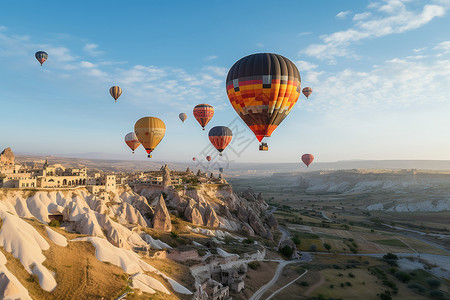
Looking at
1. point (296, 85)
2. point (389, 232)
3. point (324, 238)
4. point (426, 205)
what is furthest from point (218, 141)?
point (426, 205)

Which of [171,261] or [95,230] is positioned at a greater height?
[95,230]

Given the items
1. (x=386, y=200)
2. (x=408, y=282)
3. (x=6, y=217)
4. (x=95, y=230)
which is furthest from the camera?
(x=386, y=200)

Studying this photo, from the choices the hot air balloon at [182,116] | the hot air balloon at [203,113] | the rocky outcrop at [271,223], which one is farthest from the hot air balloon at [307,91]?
the rocky outcrop at [271,223]

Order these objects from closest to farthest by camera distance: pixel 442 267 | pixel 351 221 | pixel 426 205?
pixel 442 267 < pixel 351 221 < pixel 426 205

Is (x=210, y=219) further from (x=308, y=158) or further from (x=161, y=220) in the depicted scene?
(x=308, y=158)

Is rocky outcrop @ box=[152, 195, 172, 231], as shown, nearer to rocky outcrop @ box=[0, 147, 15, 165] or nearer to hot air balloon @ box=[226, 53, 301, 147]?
hot air balloon @ box=[226, 53, 301, 147]

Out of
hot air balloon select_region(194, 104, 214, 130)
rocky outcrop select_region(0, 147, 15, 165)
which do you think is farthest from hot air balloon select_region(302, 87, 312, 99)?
rocky outcrop select_region(0, 147, 15, 165)

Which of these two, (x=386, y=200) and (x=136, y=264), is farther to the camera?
(x=386, y=200)

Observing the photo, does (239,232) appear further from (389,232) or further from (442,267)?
(389,232)

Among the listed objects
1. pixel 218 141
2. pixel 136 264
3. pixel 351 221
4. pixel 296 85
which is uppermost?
pixel 296 85
